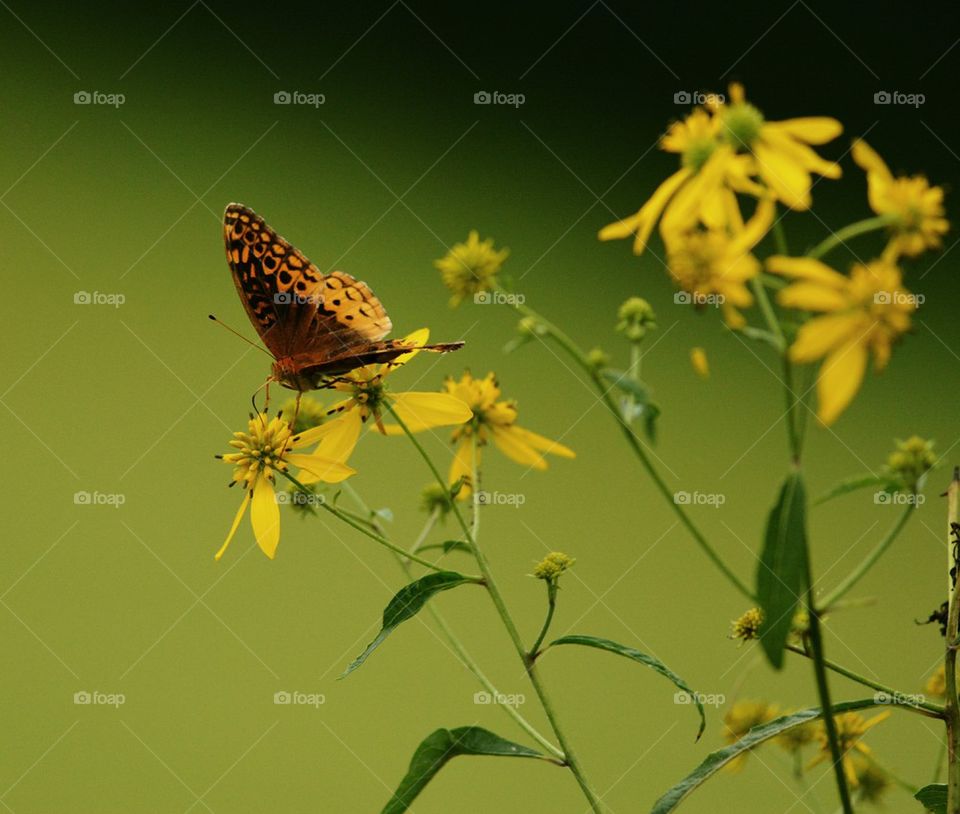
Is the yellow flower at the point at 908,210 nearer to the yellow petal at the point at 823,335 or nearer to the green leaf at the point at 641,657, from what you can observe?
the yellow petal at the point at 823,335

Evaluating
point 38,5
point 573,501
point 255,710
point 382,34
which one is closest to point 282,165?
point 382,34

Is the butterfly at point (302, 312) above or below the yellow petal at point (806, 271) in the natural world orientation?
below

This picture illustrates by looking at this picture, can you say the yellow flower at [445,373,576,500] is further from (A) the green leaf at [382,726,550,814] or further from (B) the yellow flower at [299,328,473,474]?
(A) the green leaf at [382,726,550,814]

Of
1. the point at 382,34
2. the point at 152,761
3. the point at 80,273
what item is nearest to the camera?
the point at 152,761

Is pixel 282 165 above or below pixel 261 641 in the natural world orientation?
above

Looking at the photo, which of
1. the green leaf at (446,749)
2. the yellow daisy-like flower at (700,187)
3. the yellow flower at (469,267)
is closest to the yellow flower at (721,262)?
the yellow daisy-like flower at (700,187)

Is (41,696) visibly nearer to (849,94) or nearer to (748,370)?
(748,370)

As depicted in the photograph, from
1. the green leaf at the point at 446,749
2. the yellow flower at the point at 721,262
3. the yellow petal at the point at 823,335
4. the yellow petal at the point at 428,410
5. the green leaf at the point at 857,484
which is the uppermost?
the green leaf at the point at 857,484

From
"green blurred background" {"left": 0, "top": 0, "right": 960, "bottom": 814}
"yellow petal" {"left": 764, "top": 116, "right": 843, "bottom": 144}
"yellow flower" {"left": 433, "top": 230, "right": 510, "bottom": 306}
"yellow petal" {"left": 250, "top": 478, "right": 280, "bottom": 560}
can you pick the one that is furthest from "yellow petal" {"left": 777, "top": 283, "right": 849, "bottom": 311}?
"green blurred background" {"left": 0, "top": 0, "right": 960, "bottom": 814}
